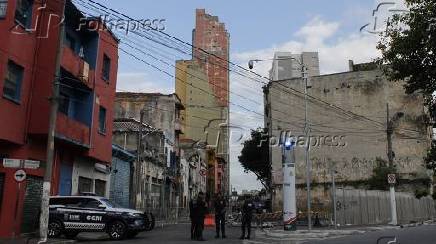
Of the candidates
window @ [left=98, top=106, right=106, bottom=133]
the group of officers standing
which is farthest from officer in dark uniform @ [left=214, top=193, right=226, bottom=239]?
window @ [left=98, top=106, right=106, bottom=133]

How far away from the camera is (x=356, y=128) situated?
2009 inches

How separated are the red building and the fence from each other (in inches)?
616

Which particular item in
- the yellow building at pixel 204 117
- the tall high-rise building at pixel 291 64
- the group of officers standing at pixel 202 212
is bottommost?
the group of officers standing at pixel 202 212

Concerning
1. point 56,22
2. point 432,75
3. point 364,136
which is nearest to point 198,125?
point 364,136

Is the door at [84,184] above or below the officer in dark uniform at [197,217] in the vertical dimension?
above

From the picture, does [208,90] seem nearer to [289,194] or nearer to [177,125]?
[177,125]

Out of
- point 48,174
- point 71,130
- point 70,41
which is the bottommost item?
point 48,174

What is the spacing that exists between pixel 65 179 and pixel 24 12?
8.38 metres

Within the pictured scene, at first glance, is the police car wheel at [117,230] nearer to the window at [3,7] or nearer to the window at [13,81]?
the window at [13,81]

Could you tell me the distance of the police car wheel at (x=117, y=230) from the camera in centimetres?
2016

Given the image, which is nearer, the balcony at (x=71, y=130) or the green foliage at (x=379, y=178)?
the balcony at (x=71, y=130)

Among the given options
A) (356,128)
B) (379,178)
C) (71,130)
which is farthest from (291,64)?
(356,128)

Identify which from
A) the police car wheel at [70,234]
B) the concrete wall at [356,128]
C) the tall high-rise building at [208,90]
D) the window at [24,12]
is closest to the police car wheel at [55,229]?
the police car wheel at [70,234]

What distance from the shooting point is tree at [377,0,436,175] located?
11.6 m
